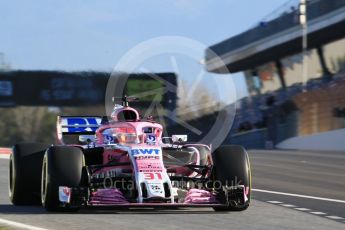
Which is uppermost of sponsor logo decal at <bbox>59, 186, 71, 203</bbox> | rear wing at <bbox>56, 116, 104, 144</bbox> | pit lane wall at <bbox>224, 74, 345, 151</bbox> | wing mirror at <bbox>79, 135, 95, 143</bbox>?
pit lane wall at <bbox>224, 74, 345, 151</bbox>

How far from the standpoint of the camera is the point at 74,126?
559 inches

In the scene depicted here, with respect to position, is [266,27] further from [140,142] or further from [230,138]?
[140,142]

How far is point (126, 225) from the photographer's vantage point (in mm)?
9562

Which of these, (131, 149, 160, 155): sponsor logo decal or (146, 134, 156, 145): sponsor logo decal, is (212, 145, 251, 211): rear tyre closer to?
(131, 149, 160, 155): sponsor logo decal

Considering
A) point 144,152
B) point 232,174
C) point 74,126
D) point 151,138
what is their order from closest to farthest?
point 144,152, point 232,174, point 151,138, point 74,126

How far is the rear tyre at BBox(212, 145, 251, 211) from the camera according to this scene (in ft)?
36.2

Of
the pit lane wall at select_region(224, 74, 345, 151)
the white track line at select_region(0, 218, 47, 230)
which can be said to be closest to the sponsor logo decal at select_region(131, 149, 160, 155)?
the white track line at select_region(0, 218, 47, 230)

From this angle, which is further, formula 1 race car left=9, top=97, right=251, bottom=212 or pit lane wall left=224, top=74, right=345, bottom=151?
pit lane wall left=224, top=74, right=345, bottom=151

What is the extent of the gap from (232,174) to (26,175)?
283cm

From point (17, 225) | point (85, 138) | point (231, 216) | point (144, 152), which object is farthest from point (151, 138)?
point (17, 225)

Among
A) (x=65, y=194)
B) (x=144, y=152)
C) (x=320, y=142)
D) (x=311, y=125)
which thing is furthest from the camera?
(x=311, y=125)

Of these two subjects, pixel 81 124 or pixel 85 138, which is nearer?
pixel 85 138

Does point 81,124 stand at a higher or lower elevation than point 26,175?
higher

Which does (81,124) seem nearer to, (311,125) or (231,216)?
(231,216)
